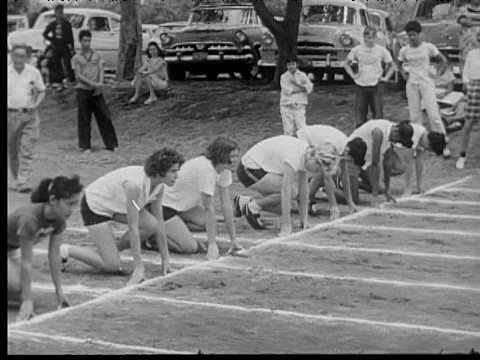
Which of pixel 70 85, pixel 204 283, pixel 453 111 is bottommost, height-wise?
pixel 204 283

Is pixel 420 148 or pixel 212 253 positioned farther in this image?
pixel 420 148

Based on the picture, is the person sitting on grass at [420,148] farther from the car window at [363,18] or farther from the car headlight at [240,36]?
the car headlight at [240,36]

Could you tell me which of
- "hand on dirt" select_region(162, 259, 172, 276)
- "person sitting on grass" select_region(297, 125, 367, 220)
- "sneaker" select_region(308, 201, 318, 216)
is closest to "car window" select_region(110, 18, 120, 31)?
"hand on dirt" select_region(162, 259, 172, 276)

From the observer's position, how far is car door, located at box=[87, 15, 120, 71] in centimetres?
319

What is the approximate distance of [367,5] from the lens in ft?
13.4

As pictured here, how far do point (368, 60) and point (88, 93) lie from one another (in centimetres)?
135

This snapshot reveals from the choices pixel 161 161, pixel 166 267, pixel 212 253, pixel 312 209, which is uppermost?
pixel 161 161

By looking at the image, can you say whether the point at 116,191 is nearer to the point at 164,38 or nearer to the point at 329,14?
the point at 329,14

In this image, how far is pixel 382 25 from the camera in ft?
15.2

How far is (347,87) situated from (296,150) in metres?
2.70

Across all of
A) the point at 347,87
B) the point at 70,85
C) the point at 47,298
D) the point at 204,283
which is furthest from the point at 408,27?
the point at 47,298

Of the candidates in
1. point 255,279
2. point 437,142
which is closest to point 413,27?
point 255,279

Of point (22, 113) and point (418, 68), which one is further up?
point (22, 113)

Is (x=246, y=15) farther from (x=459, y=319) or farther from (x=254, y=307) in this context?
(x=459, y=319)
